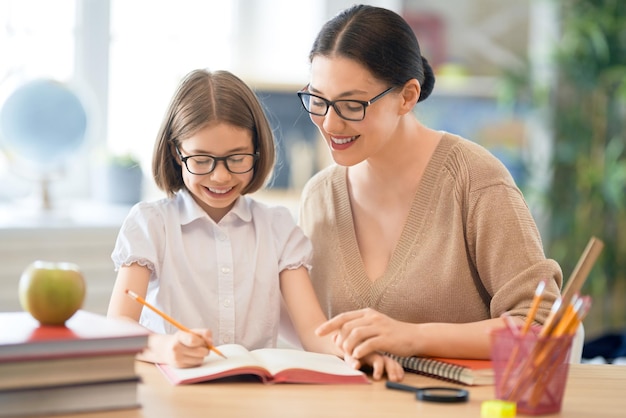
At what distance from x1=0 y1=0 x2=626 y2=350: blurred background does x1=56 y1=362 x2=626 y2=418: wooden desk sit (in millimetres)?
2100

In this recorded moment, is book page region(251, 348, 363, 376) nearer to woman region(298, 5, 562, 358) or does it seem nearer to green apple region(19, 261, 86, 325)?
woman region(298, 5, 562, 358)

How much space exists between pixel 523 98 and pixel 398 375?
3395 mm

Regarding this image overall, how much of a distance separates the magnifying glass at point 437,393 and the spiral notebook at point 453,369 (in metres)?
0.08

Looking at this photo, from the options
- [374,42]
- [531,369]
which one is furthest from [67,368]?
[374,42]

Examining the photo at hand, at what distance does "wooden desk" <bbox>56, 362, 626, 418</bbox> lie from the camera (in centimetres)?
136

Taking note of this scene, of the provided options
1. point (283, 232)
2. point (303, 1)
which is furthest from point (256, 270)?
point (303, 1)

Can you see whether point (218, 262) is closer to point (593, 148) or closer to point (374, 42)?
point (374, 42)

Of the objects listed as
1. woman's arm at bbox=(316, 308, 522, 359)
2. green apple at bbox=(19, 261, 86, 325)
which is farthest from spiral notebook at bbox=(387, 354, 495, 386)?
green apple at bbox=(19, 261, 86, 325)

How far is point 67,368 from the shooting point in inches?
51.2

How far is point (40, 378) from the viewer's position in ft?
4.22

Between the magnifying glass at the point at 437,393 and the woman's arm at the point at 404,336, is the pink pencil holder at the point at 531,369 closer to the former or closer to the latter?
the magnifying glass at the point at 437,393

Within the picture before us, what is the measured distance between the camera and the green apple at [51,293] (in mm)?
1373

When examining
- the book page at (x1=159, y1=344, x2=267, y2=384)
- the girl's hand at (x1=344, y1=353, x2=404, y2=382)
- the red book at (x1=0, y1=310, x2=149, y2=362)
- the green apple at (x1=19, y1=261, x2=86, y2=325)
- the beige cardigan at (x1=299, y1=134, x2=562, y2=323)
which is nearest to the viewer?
the red book at (x1=0, y1=310, x2=149, y2=362)

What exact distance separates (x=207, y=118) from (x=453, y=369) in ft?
2.24
